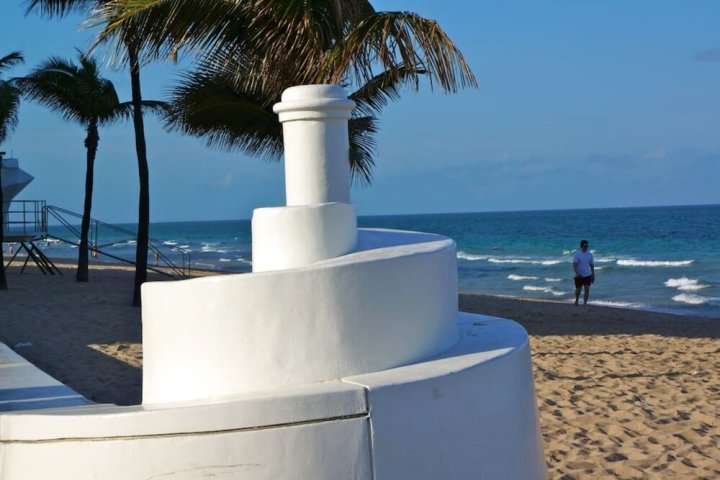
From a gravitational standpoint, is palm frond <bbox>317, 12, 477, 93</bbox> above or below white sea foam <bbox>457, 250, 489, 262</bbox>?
above

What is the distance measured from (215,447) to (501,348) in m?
1.26

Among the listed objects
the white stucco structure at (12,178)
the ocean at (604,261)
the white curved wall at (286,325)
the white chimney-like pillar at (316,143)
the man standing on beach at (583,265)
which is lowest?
the ocean at (604,261)

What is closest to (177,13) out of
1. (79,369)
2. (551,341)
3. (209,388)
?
(79,369)

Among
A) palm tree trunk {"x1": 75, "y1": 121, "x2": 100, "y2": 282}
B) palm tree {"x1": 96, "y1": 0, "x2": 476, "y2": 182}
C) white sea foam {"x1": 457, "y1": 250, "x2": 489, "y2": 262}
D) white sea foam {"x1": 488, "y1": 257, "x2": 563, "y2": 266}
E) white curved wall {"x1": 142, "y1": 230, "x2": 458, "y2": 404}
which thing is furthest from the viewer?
white sea foam {"x1": 457, "y1": 250, "x2": 489, "y2": 262}

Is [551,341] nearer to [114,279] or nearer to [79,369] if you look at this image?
[79,369]

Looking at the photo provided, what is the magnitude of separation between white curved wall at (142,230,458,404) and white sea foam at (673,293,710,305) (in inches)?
948

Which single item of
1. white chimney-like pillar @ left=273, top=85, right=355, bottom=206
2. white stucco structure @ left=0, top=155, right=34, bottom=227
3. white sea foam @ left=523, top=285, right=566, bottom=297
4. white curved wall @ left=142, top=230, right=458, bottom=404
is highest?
white stucco structure @ left=0, top=155, right=34, bottom=227

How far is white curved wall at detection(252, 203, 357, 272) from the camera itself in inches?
140

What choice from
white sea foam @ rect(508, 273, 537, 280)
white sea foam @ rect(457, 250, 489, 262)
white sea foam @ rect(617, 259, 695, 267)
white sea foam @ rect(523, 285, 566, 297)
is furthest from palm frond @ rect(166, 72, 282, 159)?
white sea foam @ rect(457, 250, 489, 262)

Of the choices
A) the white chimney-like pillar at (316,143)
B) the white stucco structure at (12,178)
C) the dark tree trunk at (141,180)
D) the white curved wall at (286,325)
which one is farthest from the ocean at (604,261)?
the white curved wall at (286,325)

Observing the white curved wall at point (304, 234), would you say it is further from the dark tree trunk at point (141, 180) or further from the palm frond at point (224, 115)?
the dark tree trunk at point (141, 180)

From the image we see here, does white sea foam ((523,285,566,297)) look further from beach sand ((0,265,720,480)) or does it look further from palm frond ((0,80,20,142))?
palm frond ((0,80,20,142))

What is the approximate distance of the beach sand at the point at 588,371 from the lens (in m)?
6.81

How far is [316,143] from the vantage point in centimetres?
370
